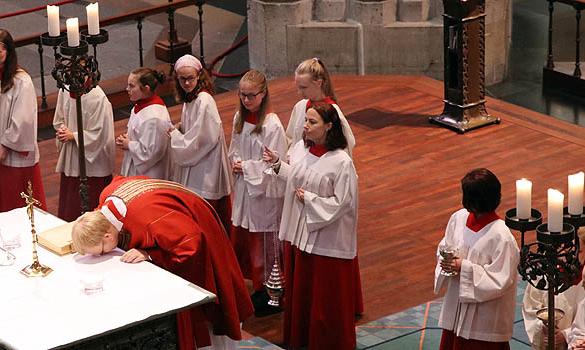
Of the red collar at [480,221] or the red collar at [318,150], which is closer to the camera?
the red collar at [480,221]

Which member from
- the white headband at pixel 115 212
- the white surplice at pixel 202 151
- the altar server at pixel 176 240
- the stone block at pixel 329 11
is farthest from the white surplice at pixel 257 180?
the stone block at pixel 329 11

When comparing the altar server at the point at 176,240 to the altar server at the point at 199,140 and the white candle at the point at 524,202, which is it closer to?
the altar server at the point at 199,140

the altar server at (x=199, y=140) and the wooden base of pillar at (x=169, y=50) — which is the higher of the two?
the altar server at (x=199, y=140)

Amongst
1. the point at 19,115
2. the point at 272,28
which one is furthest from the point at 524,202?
the point at 272,28

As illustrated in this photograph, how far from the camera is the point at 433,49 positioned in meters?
13.9

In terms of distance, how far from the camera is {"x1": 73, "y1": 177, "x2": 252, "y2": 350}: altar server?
7402 mm

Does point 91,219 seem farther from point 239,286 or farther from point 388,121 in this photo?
point 388,121

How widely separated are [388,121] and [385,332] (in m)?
4.20

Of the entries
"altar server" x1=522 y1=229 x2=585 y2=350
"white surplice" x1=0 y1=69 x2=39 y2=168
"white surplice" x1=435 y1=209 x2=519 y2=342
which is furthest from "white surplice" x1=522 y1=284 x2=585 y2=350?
"white surplice" x1=0 y1=69 x2=39 y2=168

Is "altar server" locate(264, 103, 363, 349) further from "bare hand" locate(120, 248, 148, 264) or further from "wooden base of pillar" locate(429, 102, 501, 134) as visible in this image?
"wooden base of pillar" locate(429, 102, 501, 134)

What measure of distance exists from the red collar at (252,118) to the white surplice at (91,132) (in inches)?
46.0

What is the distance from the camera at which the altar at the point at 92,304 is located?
6.83 m

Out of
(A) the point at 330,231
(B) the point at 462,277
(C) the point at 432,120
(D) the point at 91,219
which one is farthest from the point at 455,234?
(C) the point at 432,120

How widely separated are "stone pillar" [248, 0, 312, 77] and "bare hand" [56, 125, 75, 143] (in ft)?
15.3
